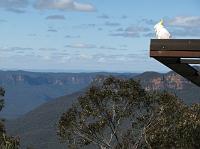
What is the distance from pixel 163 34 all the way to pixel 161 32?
36 mm

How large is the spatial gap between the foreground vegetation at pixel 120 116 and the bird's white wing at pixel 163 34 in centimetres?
2246

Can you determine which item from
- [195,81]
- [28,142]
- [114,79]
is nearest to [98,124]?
[114,79]

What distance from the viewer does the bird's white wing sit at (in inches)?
164

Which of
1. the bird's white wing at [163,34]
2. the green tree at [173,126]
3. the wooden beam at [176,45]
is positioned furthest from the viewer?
Result: the green tree at [173,126]

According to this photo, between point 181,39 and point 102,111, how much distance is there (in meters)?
24.0

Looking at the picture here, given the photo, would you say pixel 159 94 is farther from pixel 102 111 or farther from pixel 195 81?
pixel 195 81

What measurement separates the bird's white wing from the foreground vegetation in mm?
22465

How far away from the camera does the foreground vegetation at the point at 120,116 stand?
27.4 meters

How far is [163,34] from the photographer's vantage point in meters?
4.19

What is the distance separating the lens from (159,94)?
28.6 metres

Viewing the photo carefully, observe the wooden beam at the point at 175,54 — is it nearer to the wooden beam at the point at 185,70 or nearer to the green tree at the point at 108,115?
the wooden beam at the point at 185,70

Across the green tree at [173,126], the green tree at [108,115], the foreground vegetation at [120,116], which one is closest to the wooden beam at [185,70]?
the green tree at [173,126]

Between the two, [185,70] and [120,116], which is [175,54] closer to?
[185,70]

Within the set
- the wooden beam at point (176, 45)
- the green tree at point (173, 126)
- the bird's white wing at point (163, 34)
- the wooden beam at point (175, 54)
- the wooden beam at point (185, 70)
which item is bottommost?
the green tree at point (173, 126)
